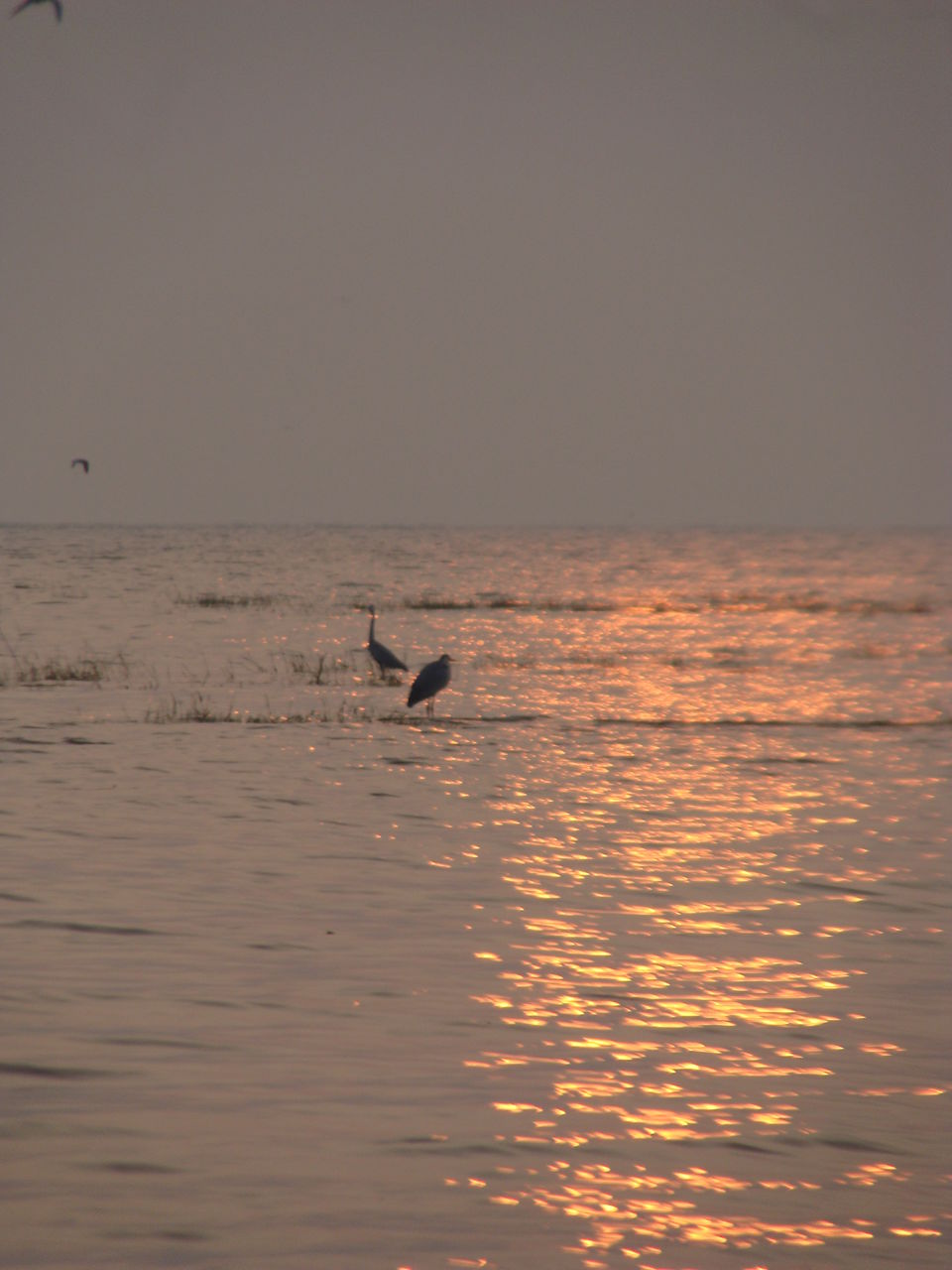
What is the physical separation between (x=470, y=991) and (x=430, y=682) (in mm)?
12922

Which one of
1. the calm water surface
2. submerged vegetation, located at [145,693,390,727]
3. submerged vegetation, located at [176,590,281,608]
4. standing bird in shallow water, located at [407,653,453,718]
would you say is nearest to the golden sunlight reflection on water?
the calm water surface

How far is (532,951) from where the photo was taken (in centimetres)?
854

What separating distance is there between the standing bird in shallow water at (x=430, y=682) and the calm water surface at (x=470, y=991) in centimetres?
49

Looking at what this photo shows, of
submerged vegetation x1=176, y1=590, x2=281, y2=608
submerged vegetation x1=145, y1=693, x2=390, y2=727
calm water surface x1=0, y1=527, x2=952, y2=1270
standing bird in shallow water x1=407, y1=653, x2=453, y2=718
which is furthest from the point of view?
submerged vegetation x1=176, y1=590, x2=281, y2=608

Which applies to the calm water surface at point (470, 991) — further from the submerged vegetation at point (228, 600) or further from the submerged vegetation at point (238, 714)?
the submerged vegetation at point (228, 600)

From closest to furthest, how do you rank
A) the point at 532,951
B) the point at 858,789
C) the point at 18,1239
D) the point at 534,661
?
the point at 18,1239
the point at 532,951
the point at 858,789
the point at 534,661

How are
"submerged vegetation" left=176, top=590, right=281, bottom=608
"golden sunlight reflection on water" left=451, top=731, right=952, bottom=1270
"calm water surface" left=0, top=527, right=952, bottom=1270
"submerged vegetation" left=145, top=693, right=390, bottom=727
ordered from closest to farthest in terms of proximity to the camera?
"calm water surface" left=0, top=527, right=952, bottom=1270, "golden sunlight reflection on water" left=451, top=731, right=952, bottom=1270, "submerged vegetation" left=145, top=693, right=390, bottom=727, "submerged vegetation" left=176, top=590, right=281, bottom=608

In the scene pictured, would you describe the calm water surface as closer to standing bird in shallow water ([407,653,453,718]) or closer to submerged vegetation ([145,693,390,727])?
submerged vegetation ([145,693,390,727])

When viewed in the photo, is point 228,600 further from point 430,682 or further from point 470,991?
point 470,991

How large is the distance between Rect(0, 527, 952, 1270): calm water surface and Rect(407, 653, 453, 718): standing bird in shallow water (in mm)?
493

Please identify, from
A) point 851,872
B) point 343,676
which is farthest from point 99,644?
point 851,872

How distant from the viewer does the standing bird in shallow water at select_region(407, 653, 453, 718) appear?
805 inches

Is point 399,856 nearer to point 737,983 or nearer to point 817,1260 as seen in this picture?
point 737,983

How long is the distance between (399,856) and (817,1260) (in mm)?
6335
